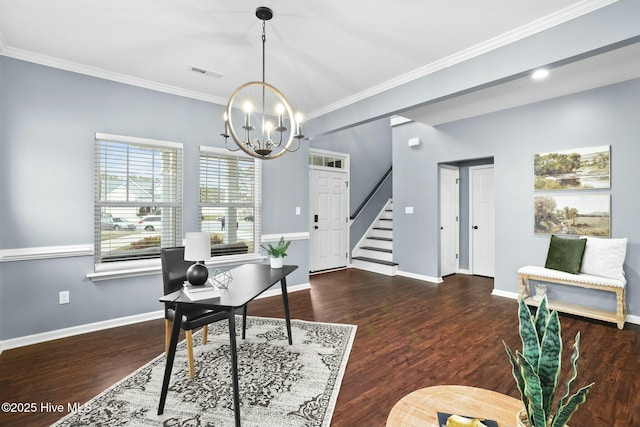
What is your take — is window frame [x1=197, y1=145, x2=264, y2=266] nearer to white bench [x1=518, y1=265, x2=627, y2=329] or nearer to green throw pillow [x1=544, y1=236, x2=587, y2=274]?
white bench [x1=518, y1=265, x2=627, y2=329]

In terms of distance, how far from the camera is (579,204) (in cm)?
381

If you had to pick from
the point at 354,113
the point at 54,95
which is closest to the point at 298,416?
the point at 354,113

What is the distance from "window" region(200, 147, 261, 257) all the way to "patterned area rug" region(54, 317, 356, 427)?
1.47 meters

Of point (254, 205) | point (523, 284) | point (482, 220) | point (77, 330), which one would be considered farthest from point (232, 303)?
point (482, 220)

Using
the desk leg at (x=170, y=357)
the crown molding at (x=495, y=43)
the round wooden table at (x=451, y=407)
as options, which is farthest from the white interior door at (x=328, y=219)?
the round wooden table at (x=451, y=407)

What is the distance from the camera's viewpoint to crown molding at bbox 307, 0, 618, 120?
2.24m

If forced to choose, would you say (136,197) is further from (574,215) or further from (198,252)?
(574,215)

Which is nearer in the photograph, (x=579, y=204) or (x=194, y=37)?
(x=194, y=37)

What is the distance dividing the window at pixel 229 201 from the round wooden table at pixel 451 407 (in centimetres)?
333

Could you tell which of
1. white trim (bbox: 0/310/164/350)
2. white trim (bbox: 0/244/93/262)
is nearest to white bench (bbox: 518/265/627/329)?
white trim (bbox: 0/310/164/350)

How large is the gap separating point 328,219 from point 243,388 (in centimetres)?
425

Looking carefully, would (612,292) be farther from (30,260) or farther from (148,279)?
(30,260)

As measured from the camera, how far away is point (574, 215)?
12.6ft

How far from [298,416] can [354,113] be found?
3383 mm
